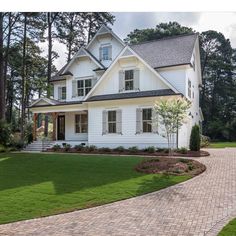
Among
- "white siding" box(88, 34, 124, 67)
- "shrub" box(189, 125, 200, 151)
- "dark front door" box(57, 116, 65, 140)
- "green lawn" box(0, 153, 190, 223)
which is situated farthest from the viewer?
"dark front door" box(57, 116, 65, 140)

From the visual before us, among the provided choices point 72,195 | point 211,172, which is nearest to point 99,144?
point 211,172

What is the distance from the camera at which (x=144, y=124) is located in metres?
17.1

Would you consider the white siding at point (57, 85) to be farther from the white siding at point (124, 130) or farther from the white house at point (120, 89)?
the white siding at point (124, 130)

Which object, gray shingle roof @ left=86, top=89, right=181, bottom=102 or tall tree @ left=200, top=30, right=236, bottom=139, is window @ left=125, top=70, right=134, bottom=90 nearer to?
gray shingle roof @ left=86, top=89, right=181, bottom=102

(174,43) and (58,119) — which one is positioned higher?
(174,43)

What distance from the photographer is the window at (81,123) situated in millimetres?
21016

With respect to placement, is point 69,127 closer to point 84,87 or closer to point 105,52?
point 84,87

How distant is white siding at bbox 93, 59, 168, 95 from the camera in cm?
1728

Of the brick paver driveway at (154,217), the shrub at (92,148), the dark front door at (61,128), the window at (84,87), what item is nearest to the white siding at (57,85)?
the window at (84,87)

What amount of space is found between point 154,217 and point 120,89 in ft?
41.2

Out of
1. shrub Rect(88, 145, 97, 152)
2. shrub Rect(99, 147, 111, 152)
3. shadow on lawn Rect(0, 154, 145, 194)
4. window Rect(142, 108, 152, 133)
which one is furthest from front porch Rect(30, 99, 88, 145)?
shadow on lawn Rect(0, 154, 145, 194)
